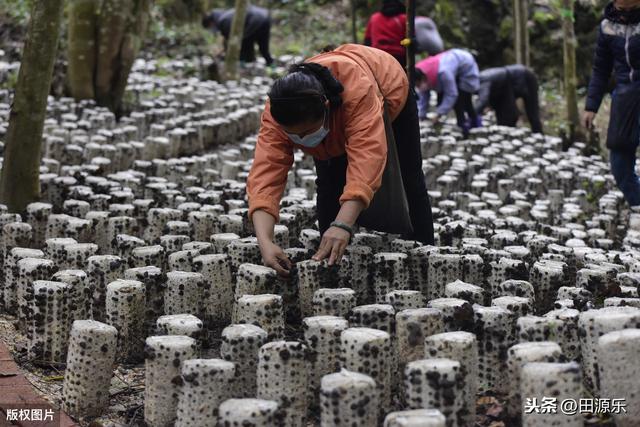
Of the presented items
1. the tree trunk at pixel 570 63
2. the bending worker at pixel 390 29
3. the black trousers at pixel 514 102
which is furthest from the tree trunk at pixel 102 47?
the tree trunk at pixel 570 63

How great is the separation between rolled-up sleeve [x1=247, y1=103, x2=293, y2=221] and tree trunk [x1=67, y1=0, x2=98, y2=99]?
6.06 metres

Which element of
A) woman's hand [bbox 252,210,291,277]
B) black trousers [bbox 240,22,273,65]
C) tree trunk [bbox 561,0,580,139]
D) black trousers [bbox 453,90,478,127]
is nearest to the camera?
woman's hand [bbox 252,210,291,277]

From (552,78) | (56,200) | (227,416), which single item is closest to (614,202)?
Result: (56,200)

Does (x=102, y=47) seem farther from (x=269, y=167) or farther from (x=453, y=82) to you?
(x=269, y=167)

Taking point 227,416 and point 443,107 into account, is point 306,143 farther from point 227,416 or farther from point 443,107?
point 443,107

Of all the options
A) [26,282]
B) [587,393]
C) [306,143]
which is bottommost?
[587,393]

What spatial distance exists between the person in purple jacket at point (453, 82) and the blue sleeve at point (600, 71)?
340 cm

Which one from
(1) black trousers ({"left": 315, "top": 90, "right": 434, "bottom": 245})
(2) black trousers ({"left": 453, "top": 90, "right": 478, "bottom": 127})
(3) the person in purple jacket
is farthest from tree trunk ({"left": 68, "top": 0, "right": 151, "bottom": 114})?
(1) black trousers ({"left": 315, "top": 90, "right": 434, "bottom": 245})

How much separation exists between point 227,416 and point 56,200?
12.1ft

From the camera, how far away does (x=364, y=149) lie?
4.06 metres

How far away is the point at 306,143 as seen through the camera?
4.18 meters

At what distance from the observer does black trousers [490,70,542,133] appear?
1062cm

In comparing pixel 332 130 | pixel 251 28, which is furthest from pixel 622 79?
pixel 251 28

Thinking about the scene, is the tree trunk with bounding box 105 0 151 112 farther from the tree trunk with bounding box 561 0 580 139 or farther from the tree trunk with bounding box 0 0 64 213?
the tree trunk with bounding box 561 0 580 139
